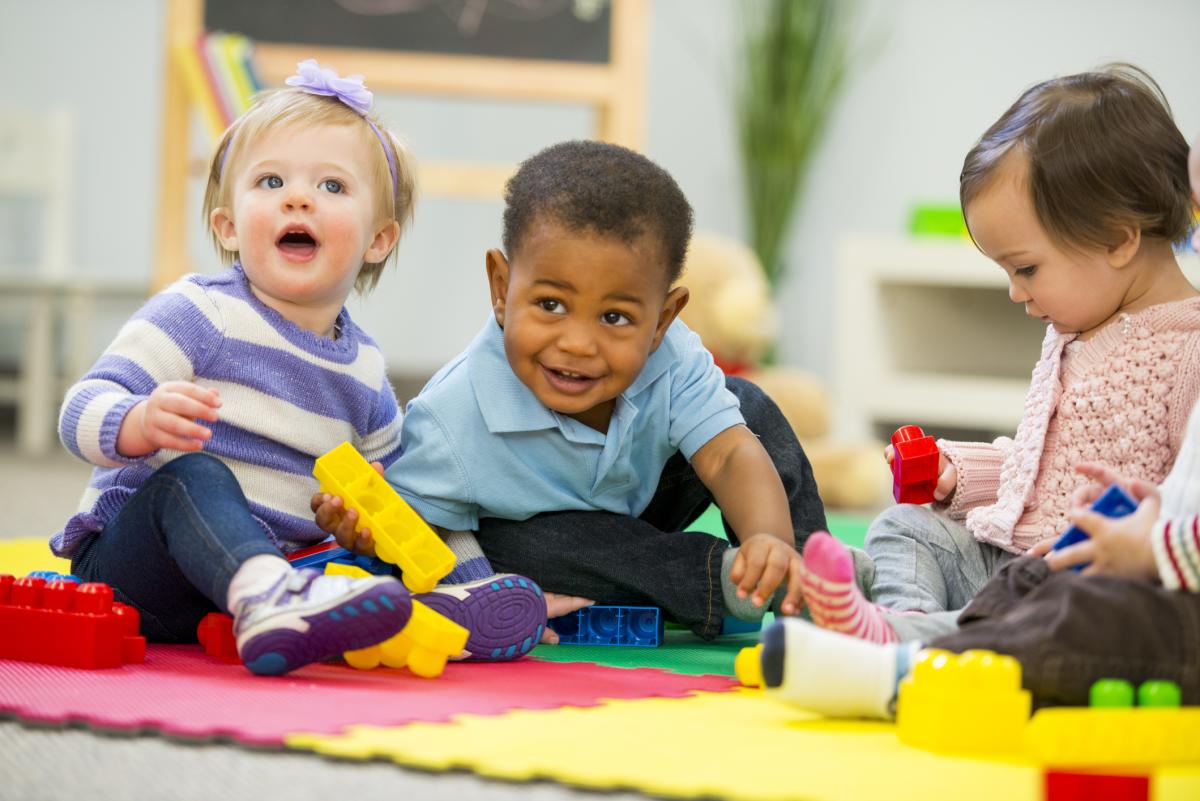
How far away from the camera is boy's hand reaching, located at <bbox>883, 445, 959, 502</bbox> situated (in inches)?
49.5

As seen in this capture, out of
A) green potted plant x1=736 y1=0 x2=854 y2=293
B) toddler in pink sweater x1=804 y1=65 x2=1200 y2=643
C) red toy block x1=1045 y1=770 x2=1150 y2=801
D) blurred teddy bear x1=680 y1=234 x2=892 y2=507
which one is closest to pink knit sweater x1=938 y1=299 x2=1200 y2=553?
toddler in pink sweater x1=804 y1=65 x2=1200 y2=643

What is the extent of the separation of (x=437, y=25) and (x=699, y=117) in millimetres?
1062

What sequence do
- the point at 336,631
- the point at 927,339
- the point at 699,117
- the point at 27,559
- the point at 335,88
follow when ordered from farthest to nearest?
the point at 699,117 < the point at 927,339 < the point at 27,559 < the point at 335,88 < the point at 336,631

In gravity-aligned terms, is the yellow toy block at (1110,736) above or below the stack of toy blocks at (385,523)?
below

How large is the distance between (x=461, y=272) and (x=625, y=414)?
2.45m

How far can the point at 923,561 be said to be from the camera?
3.98ft

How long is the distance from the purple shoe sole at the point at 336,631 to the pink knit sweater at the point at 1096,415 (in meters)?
0.53

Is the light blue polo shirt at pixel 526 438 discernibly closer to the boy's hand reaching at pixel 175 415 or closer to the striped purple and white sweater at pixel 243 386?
the striped purple and white sweater at pixel 243 386

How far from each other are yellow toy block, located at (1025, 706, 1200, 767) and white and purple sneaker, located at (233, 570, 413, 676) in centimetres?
41

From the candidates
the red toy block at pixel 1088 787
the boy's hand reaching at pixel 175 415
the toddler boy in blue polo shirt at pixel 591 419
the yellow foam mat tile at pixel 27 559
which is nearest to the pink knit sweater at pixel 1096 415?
the toddler boy in blue polo shirt at pixel 591 419

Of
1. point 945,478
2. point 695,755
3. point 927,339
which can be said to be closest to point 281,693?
point 695,755

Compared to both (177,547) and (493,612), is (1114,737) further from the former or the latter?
(177,547)

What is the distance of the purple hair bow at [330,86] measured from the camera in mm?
1289

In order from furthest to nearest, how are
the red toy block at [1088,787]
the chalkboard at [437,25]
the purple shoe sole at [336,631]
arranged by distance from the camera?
the chalkboard at [437,25], the purple shoe sole at [336,631], the red toy block at [1088,787]
